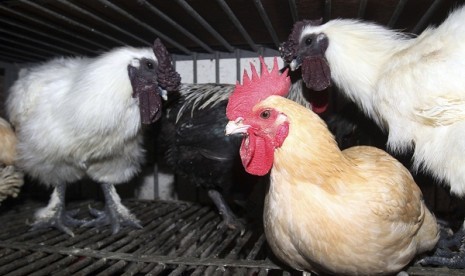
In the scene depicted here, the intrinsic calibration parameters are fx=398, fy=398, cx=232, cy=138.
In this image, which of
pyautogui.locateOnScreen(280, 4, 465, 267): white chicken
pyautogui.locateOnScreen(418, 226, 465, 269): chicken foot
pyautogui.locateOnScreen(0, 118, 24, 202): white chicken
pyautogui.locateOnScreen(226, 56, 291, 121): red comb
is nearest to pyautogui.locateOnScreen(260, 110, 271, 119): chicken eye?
pyautogui.locateOnScreen(226, 56, 291, 121): red comb

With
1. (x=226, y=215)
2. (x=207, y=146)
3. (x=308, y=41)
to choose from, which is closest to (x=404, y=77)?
(x=308, y=41)

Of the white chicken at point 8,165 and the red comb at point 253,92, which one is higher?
the red comb at point 253,92

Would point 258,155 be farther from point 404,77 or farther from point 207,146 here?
point 207,146

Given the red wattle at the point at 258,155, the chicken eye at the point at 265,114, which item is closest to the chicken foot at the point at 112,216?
the red wattle at the point at 258,155

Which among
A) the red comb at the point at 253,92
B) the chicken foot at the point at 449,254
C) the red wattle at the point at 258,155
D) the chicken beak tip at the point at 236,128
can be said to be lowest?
the chicken foot at the point at 449,254

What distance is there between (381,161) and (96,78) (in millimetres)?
1354

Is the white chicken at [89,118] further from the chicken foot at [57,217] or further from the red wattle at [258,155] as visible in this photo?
the red wattle at [258,155]

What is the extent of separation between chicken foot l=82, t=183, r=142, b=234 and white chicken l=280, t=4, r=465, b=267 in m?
1.20

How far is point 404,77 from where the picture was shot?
1545mm

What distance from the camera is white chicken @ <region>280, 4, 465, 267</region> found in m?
1.46

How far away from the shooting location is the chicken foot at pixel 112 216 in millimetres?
2152

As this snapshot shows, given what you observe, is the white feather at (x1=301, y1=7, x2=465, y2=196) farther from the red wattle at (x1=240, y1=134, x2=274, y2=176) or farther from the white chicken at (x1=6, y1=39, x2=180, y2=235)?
the white chicken at (x1=6, y1=39, x2=180, y2=235)

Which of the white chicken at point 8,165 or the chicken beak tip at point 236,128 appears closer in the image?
the chicken beak tip at point 236,128

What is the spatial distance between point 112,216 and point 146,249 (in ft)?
1.62
